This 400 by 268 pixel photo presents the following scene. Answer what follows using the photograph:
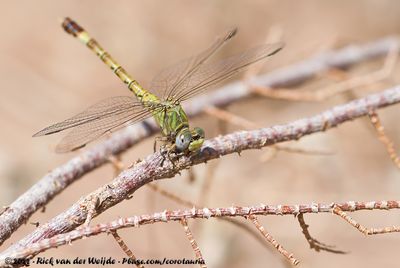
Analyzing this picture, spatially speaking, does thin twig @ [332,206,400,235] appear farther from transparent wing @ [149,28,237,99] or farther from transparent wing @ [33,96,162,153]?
transparent wing @ [149,28,237,99]

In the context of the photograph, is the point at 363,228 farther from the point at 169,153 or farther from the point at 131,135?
the point at 131,135

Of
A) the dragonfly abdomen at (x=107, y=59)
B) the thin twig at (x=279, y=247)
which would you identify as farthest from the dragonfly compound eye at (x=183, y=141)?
the dragonfly abdomen at (x=107, y=59)

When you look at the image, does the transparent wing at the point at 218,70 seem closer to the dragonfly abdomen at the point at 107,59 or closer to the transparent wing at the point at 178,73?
the transparent wing at the point at 178,73

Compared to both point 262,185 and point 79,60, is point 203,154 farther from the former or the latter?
point 79,60

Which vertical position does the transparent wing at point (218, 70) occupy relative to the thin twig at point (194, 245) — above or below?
above

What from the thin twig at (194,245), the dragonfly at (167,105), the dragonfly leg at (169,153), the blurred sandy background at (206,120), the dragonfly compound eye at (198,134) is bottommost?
the thin twig at (194,245)

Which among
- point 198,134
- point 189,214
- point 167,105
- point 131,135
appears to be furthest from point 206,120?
point 189,214

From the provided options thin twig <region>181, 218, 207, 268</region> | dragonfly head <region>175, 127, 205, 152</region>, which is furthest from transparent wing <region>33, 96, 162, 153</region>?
thin twig <region>181, 218, 207, 268</region>

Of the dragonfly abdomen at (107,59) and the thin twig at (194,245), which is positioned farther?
the dragonfly abdomen at (107,59)
